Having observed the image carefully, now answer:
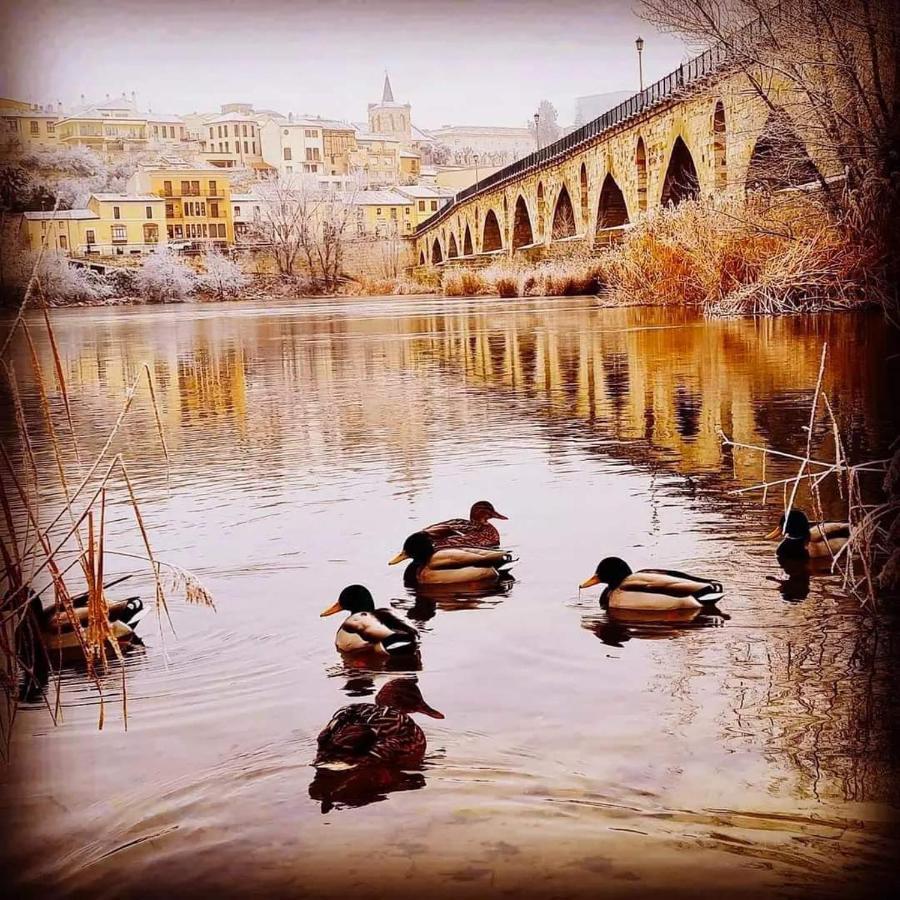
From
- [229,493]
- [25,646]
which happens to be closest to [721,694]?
[25,646]

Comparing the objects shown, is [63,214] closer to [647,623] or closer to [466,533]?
[466,533]

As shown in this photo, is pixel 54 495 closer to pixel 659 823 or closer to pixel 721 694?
pixel 721 694

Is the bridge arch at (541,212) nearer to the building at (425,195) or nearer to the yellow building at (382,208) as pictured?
the yellow building at (382,208)

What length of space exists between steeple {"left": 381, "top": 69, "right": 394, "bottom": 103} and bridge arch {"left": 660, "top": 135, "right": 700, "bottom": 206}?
12373 millimetres

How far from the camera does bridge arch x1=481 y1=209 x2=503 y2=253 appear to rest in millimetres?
15438

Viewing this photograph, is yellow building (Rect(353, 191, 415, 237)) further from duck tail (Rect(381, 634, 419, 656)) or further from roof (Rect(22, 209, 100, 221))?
duck tail (Rect(381, 634, 419, 656))

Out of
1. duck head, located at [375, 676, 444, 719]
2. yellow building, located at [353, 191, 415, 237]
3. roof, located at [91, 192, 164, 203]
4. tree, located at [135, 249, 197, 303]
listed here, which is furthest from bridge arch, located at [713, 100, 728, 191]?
duck head, located at [375, 676, 444, 719]

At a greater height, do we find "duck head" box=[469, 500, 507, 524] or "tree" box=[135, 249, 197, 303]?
"tree" box=[135, 249, 197, 303]

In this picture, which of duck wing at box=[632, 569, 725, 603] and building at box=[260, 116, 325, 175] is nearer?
duck wing at box=[632, 569, 725, 603]

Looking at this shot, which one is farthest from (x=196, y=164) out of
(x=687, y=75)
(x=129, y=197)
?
(x=687, y=75)

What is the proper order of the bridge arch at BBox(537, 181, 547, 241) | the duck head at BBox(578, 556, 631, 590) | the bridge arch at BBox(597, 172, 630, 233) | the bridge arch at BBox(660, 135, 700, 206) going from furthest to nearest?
1. the bridge arch at BBox(597, 172, 630, 233)
2. the bridge arch at BBox(537, 181, 547, 241)
3. the bridge arch at BBox(660, 135, 700, 206)
4. the duck head at BBox(578, 556, 631, 590)

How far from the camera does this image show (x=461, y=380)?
7059mm

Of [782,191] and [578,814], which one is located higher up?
[782,191]

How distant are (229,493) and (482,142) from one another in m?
1.61
